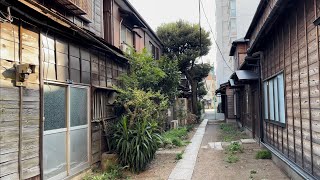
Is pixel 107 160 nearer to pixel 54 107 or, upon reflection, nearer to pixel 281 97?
pixel 54 107

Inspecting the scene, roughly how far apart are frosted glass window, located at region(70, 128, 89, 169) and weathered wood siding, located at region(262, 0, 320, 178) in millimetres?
5027

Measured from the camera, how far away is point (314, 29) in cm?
526

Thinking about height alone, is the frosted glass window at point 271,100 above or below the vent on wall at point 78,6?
below

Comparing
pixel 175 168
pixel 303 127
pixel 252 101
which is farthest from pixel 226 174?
pixel 252 101

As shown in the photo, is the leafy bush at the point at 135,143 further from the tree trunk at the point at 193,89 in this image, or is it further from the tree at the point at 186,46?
the tree trunk at the point at 193,89

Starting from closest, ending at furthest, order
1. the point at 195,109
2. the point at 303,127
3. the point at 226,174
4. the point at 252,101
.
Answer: the point at 303,127 → the point at 226,174 → the point at 252,101 → the point at 195,109

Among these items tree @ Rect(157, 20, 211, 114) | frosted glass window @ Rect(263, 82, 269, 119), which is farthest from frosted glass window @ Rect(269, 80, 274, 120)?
tree @ Rect(157, 20, 211, 114)

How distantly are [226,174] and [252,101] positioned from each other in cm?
741

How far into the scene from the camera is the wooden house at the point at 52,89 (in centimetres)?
473

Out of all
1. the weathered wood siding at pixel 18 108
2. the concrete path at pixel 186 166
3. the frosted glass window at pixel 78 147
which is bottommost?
the concrete path at pixel 186 166

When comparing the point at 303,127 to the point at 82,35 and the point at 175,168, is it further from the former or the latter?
the point at 82,35

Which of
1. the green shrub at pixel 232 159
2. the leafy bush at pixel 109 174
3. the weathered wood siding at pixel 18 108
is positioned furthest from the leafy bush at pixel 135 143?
the weathered wood siding at pixel 18 108

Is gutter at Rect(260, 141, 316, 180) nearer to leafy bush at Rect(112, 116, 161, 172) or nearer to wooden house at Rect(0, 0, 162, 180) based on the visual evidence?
leafy bush at Rect(112, 116, 161, 172)

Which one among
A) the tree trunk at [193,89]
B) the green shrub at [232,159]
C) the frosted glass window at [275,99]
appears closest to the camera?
the frosted glass window at [275,99]
